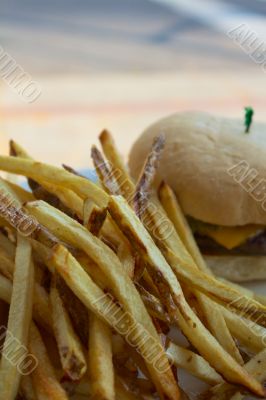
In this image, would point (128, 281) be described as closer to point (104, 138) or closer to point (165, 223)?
point (165, 223)

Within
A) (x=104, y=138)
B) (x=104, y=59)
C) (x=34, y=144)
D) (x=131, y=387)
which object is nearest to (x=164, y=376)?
(x=131, y=387)

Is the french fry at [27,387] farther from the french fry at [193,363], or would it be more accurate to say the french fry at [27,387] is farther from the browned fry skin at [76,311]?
the french fry at [193,363]

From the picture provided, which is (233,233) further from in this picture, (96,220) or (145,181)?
(96,220)

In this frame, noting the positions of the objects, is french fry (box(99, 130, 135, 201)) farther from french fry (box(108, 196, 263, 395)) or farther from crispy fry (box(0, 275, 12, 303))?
crispy fry (box(0, 275, 12, 303))

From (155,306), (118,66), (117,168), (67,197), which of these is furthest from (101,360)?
(118,66)

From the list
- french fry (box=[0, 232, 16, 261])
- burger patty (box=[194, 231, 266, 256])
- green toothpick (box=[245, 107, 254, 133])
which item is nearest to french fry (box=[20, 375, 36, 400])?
french fry (box=[0, 232, 16, 261])

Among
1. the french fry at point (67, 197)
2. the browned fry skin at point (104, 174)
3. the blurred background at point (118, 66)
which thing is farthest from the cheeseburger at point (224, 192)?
the blurred background at point (118, 66)
